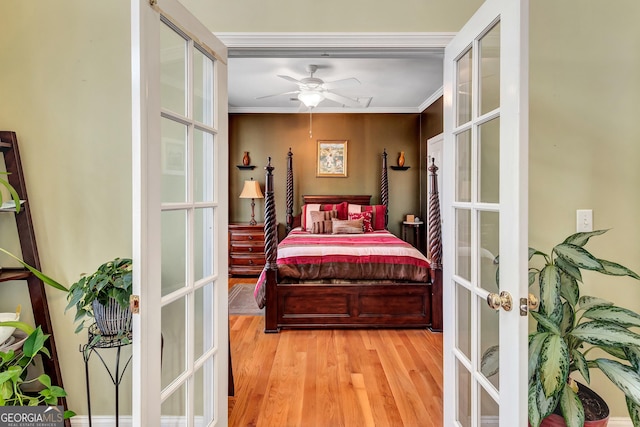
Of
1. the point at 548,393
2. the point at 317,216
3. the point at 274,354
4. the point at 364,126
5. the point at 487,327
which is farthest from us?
the point at 364,126

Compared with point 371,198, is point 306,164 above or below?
A: above

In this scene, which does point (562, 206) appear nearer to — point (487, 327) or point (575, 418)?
point (487, 327)

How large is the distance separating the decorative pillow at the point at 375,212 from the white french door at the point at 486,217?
3.75 m

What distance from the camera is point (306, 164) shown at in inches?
235

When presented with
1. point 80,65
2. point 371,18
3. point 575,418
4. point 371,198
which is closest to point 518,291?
point 575,418

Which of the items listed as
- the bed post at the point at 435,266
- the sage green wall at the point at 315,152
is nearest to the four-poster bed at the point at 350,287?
the bed post at the point at 435,266

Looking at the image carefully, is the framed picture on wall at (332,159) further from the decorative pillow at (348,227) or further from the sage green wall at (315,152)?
the decorative pillow at (348,227)

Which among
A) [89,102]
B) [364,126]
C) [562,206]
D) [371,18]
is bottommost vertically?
[562,206]

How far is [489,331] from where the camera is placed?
134cm

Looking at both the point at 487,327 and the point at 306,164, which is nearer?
the point at 487,327

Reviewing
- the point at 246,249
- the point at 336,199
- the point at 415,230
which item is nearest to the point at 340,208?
the point at 336,199

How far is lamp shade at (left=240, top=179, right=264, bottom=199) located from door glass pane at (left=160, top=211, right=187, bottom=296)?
4215 millimetres

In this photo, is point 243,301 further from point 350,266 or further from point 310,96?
point 310,96

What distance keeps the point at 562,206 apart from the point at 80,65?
2.59 meters
